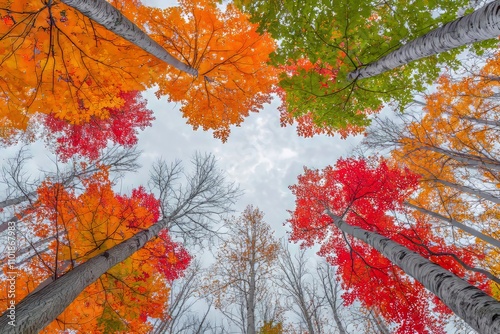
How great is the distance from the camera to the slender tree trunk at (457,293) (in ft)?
6.10

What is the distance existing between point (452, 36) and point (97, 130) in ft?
36.2

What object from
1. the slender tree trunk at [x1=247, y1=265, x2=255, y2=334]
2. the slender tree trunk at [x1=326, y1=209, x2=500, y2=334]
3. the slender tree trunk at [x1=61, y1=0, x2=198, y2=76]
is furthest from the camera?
the slender tree trunk at [x1=247, y1=265, x2=255, y2=334]

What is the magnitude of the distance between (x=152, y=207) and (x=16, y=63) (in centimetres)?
740

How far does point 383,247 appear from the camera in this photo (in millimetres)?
4164

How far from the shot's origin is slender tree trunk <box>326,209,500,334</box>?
1.86 meters

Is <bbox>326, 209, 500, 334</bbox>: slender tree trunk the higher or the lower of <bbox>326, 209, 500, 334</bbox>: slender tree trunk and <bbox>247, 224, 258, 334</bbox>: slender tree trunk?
the lower

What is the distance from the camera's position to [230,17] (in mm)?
6324

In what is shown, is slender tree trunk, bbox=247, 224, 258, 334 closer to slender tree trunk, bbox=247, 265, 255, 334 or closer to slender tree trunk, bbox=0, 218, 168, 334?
slender tree trunk, bbox=247, 265, 255, 334

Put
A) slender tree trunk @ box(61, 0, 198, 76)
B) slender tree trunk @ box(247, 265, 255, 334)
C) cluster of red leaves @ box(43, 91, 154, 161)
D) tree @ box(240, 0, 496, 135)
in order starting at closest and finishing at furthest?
1. slender tree trunk @ box(61, 0, 198, 76)
2. tree @ box(240, 0, 496, 135)
3. slender tree trunk @ box(247, 265, 255, 334)
4. cluster of red leaves @ box(43, 91, 154, 161)

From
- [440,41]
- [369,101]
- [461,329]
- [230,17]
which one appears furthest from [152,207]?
[461,329]

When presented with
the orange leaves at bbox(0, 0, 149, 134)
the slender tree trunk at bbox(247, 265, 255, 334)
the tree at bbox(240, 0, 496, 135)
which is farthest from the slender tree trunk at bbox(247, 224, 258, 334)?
the orange leaves at bbox(0, 0, 149, 134)

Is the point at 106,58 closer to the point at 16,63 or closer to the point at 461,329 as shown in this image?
the point at 16,63

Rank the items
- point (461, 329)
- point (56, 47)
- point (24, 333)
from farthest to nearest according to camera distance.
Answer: point (461, 329) < point (56, 47) < point (24, 333)

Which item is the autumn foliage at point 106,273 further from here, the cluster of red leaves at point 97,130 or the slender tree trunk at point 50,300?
the cluster of red leaves at point 97,130
